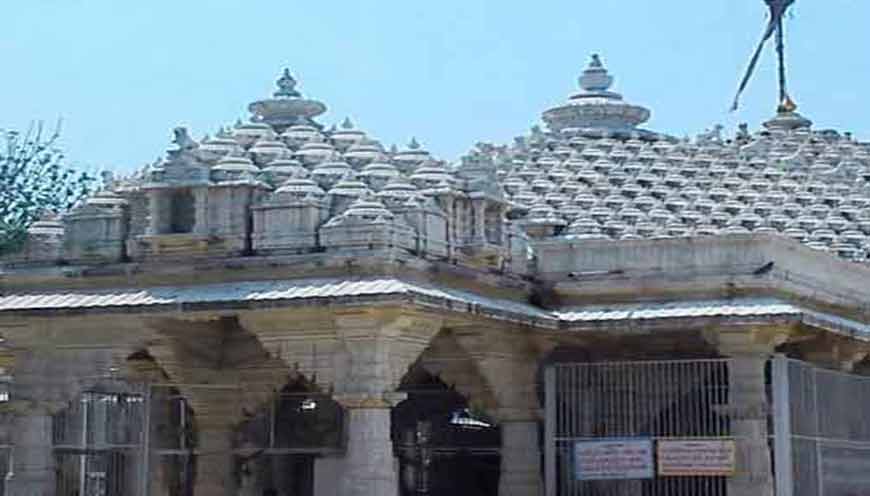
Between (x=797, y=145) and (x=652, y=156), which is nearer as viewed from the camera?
(x=652, y=156)

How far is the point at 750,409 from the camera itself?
→ 1877 centimetres

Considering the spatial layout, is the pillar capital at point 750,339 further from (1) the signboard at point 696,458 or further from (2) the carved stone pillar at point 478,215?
(2) the carved stone pillar at point 478,215

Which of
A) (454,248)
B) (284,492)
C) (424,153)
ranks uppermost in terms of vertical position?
(424,153)

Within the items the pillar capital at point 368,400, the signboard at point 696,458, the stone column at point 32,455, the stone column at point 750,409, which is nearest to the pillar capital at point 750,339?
the stone column at point 750,409

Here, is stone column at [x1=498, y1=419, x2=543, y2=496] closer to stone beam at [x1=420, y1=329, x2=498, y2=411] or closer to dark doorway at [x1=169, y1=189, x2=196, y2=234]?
stone beam at [x1=420, y1=329, x2=498, y2=411]

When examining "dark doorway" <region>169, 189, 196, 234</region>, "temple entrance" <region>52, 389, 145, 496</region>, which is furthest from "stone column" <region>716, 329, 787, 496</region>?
"temple entrance" <region>52, 389, 145, 496</region>

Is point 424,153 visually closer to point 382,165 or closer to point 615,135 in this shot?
point 382,165

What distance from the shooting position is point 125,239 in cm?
1864

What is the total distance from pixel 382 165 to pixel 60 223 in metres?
3.63

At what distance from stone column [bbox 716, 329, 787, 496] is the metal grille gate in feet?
1.12

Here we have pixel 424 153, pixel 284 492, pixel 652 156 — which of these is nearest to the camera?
pixel 424 153

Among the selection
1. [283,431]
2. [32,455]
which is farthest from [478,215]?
[32,455]

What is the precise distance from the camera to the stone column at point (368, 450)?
16.7 m

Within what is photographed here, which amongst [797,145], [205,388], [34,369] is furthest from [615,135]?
[34,369]
